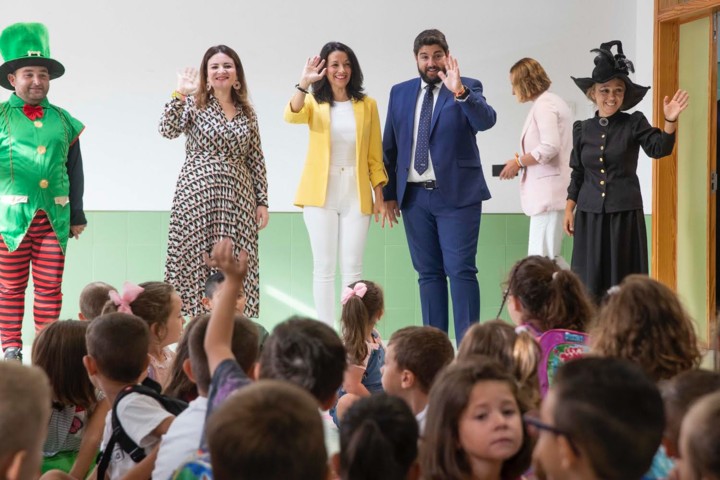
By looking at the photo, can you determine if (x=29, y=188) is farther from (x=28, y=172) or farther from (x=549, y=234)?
(x=549, y=234)

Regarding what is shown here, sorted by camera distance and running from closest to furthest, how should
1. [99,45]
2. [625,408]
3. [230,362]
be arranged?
1. [625,408]
2. [230,362]
3. [99,45]

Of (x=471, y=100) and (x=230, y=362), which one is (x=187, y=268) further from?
(x=230, y=362)

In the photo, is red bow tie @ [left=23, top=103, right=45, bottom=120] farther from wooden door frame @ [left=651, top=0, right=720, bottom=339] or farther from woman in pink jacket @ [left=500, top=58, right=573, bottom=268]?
wooden door frame @ [left=651, top=0, right=720, bottom=339]

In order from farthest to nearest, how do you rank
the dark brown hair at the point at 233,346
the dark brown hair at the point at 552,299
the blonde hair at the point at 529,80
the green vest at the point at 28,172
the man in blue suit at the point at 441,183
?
the blonde hair at the point at 529,80 < the man in blue suit at the point at 441,183 < the green vest at the point at 28,172 < the dark brown hair at the point at 552,299 < the dark brown hair at the point at 233,346

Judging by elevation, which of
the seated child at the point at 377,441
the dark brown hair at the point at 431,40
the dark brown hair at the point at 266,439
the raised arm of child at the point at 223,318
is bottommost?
the seated child at the point at 377,441

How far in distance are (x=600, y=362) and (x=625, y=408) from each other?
0.32 ft

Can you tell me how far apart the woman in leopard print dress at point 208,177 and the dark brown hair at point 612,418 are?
261 centimetres

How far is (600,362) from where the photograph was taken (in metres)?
1.37

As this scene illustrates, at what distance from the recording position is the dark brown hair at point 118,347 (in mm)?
1990

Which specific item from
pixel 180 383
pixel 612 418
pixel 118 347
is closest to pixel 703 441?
pixel 612 418

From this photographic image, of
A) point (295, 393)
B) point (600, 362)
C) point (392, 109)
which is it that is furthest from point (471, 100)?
point (295, 393)

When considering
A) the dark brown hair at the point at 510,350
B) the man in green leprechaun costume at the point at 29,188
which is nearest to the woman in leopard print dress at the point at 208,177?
the man in green leprechaun costume at the point at 29,188

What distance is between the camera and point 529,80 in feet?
15.1

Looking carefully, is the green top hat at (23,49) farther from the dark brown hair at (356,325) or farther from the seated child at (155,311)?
the dark brown hair at (356,325)
